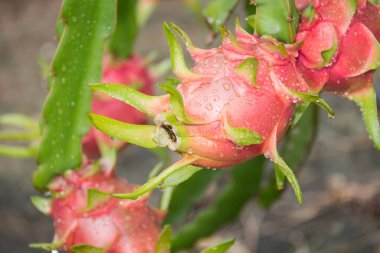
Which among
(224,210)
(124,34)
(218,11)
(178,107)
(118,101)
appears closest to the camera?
(178,107)

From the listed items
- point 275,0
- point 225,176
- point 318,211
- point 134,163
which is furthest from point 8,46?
point 275,0

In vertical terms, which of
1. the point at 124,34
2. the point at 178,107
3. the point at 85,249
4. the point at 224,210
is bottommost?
the point at 224,210

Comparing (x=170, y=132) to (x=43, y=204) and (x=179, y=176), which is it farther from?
(x=43, y=204)

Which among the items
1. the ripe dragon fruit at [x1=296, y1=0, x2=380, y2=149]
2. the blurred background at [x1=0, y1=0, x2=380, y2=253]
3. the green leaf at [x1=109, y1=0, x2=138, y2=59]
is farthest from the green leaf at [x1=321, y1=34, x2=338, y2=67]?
the blurred background at [x1=0, y1=0, x2=380, y2=253]

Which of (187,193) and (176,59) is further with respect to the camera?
(187,193)

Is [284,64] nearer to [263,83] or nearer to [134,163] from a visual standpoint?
[263,83]

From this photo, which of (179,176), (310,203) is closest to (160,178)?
(179,176)

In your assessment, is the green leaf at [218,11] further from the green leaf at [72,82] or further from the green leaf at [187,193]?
the green leaf at [187,193]
